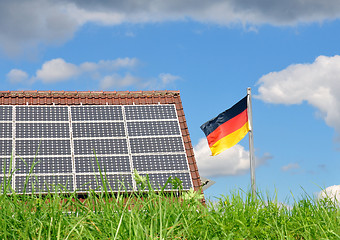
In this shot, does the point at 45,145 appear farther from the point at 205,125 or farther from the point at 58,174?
the point at 205,125

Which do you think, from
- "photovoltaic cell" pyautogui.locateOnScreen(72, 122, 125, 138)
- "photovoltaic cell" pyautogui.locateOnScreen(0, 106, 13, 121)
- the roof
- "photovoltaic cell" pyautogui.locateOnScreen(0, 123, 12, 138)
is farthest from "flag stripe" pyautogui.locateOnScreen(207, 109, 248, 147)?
"photovoltaic cell" pyautogui.locateOnScreen(0, 106, 13, 121)

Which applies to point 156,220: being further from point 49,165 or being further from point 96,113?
point 96,113

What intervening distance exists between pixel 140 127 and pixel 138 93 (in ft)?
6.44

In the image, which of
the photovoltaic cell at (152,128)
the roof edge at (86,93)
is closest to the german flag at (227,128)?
the photovoltaic cell at (152,128)

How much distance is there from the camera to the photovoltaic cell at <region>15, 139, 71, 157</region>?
15586 mm

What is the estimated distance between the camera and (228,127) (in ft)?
51.6

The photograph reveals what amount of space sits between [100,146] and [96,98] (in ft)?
8.89

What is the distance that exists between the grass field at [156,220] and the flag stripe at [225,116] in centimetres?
892

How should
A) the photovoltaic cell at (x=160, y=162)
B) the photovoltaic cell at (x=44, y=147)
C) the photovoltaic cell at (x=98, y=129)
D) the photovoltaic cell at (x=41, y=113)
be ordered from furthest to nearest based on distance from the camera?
the photovoltaic cell at (x=41, y=113), the photovoltaic cell at (x=98, y=129), the photovoltaic cell at (x=44, y=147), the photovoltaic cell at (x=160, y=162)

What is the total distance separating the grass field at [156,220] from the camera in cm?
537

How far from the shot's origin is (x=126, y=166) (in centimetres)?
1543

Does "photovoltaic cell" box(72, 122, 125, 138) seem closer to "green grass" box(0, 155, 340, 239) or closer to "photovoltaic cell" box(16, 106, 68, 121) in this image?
"photovoltaic cell" box(16, 106, 68, 121)

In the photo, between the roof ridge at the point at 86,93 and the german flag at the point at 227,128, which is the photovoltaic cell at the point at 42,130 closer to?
the roof ridge at the point at 86,93

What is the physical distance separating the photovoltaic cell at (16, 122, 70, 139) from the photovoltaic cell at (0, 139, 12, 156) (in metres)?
0.45
